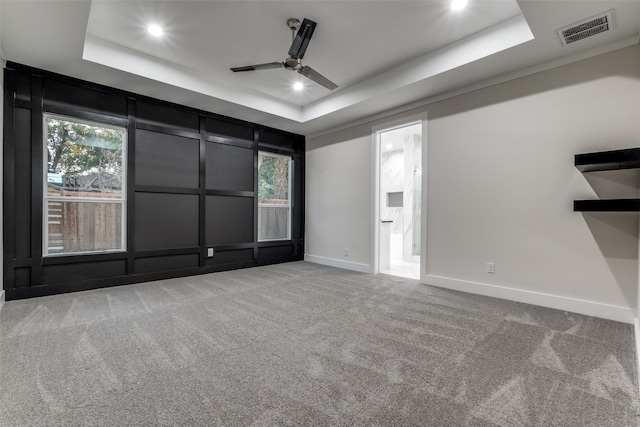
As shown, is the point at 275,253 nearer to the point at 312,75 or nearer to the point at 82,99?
the point at 312,75

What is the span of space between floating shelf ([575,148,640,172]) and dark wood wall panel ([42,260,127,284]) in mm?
5300

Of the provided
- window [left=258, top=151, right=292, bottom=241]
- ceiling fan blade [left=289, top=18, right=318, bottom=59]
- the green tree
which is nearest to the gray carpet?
the green tree

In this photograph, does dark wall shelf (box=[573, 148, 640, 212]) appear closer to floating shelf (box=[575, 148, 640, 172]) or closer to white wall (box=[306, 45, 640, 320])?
floating shelf (box=[575, 148, 640, 172])

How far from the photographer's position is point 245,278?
4250 millimetres

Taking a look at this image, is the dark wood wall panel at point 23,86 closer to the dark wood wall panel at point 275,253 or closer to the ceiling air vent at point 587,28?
the dark wood wall panel at point 275,253

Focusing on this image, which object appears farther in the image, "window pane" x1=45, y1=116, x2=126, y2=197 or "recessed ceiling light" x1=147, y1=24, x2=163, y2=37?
"window pane" x1=45, y1=116, x2=126, y2=197

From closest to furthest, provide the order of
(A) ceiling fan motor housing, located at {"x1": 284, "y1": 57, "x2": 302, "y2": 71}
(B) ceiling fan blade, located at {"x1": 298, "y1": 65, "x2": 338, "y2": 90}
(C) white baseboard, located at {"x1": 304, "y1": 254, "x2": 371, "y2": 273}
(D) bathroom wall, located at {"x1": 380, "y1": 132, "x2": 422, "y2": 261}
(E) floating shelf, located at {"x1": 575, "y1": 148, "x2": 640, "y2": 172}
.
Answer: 1. (E) floating shelf, located at {"x1": 575, "y1": 148, "x2": 640, "y2": 172}
2. (A) ceiling fan motor housing, located at {"x1": 284, "y1": 57, "x2": 302, "y2": 71}
3. (B) ceiling fan blade, located at {"x1": 298, "y1": 65, "x2": 338, "y2": 90}
4. (C) white baseboard, located at {"x1": 304, "y1": 254, "x2": 371, "y2": 273}
5. (D) bathroom wall, located at {"x1": 380, "y1": 132, "x2": 422, "y2": 261}

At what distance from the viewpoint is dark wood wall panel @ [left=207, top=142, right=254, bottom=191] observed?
4648 mm

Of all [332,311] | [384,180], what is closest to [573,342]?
[332,311]

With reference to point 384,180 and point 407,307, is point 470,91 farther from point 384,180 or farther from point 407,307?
point 384,180

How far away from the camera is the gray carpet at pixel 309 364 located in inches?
54.5

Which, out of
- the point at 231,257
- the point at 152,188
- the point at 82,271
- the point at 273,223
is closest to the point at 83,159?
the point at 152,188

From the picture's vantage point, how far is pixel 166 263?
417 centimetres

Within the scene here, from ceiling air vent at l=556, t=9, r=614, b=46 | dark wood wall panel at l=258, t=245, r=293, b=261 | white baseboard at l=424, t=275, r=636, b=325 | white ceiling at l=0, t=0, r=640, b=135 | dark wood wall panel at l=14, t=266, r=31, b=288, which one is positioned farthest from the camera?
dark wood wall panel at l=258, t=245, r=293, b=261
